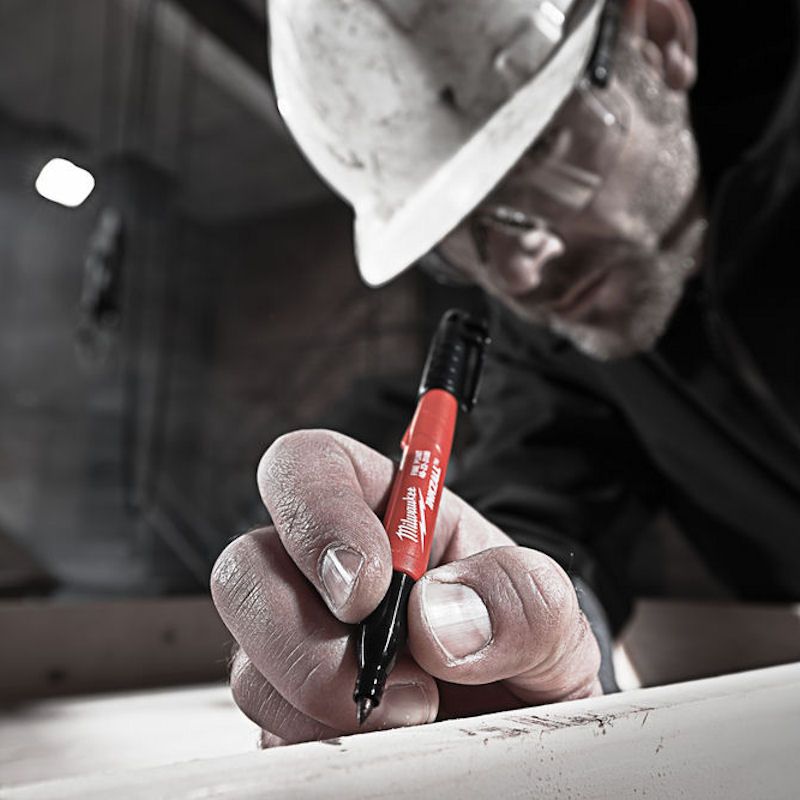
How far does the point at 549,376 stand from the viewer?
1.41 metres

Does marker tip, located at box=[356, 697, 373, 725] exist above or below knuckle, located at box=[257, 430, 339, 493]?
below

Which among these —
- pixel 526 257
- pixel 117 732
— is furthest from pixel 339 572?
pixel 526 257

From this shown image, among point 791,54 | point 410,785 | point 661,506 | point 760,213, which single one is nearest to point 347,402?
point 661,506

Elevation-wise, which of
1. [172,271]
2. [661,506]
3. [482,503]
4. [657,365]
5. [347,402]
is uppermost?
[657,365]

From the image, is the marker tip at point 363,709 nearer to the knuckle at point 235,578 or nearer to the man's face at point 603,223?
the knuckle at point 235,578

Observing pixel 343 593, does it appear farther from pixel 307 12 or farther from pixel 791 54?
pixel 791 54

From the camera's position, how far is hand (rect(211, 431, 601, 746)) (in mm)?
375

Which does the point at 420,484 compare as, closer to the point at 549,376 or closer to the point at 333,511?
the point at 333,511

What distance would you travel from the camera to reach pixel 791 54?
1197 millimetres

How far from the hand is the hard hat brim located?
1.54ft

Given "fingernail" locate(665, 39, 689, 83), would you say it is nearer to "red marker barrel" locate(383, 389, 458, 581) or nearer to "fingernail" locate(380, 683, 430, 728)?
"red marker barrel" locate(383, 389, 458, 581)

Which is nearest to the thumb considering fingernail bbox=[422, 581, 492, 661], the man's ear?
fingernail bbox=[422, 581, 492, 661]

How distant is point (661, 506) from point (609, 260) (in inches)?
21.1

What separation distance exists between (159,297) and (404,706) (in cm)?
295
